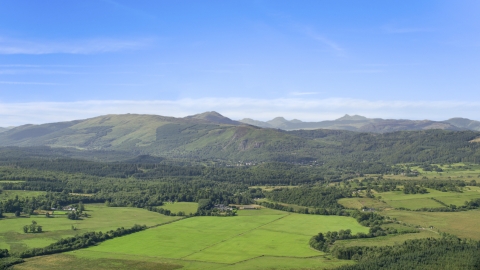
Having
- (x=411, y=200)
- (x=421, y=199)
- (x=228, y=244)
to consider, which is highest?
(x=421, y=199)

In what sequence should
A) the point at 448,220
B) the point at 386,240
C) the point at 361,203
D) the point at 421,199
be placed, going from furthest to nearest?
the point at 421,199 < the point at 361,203 < the point at 448,220 < the point at 386,240

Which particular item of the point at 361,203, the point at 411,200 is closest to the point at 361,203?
the point at 361,203

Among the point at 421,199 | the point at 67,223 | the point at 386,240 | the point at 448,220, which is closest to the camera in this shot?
the point at 386,240

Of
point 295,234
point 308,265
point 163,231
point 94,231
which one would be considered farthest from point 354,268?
point 94,231

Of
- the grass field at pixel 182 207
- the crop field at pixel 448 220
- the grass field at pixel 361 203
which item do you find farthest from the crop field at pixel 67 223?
the crop field at pixel 448 220

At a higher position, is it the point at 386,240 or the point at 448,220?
the point at 448,220

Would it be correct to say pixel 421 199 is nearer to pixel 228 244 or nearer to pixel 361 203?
pixel 361 203

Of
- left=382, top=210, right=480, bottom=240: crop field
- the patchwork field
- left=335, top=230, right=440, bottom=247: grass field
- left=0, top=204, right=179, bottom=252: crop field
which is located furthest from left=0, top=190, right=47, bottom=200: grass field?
left=382, top=210, right=480, bottom=240: crop field

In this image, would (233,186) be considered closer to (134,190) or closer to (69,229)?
(134,190)

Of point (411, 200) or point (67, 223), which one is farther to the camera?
point (411, 200)
